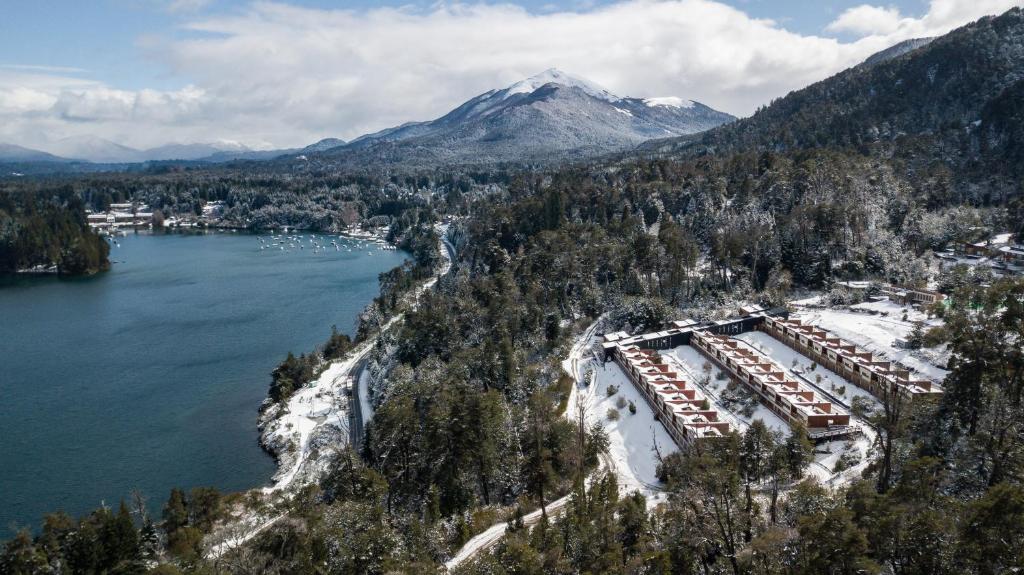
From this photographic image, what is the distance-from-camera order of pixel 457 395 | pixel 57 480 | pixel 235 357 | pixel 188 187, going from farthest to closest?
pixel 188 187 < pixel 235 357 < pixel 57 480 < pixel 457 395

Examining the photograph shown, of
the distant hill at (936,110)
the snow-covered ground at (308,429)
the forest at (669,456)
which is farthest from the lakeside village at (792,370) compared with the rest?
the distant hill at (936,110)

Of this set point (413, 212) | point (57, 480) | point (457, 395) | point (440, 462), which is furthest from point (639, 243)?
point (413, 212)

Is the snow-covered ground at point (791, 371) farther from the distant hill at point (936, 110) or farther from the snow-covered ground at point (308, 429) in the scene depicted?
the distant hill at point (936, 110)

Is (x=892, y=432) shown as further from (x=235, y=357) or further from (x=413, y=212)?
(x=413, y=212)

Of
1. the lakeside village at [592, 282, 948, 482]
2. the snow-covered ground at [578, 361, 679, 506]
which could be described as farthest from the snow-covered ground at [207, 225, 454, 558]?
the lakeside village at [592, 282, 948, 482]

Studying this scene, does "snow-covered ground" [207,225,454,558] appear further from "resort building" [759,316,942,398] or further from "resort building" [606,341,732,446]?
"resort building" [759,316,942,398]

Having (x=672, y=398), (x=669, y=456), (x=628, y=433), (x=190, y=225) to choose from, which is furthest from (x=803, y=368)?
(x=190, y=225)
